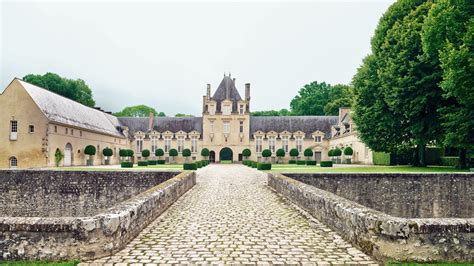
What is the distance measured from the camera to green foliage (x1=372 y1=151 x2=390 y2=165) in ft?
105

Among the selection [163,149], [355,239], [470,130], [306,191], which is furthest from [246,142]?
[355,239]

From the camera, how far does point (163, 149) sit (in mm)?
47594

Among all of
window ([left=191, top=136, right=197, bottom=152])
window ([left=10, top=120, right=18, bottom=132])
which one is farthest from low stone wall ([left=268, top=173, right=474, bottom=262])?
window ([left=191, top=136, right=197, bottom=152])

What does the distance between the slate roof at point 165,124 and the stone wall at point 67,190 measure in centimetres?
3291

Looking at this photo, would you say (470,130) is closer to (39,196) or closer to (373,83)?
(373,83)

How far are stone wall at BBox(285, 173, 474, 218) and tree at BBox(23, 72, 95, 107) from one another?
48231mm

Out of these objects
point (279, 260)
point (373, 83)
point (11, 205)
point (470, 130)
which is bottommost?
point (11, 205)

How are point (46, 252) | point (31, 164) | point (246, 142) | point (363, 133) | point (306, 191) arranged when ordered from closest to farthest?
point (46, 252), point (306, 191), point (363, 133), point (31, 164), point (246, 142)

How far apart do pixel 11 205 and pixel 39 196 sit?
130 cm

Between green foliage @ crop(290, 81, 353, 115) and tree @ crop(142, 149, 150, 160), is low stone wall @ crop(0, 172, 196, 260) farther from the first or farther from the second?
green foliage @ crop(290, 81, 353, 115)

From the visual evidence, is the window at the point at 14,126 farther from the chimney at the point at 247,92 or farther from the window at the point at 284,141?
the window at the point at 284,141

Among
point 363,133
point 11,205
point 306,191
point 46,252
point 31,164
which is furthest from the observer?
point 31,164

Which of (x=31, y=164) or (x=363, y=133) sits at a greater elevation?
(x=363, y=133)

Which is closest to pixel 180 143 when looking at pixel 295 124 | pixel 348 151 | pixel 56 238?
pixel 295 124
